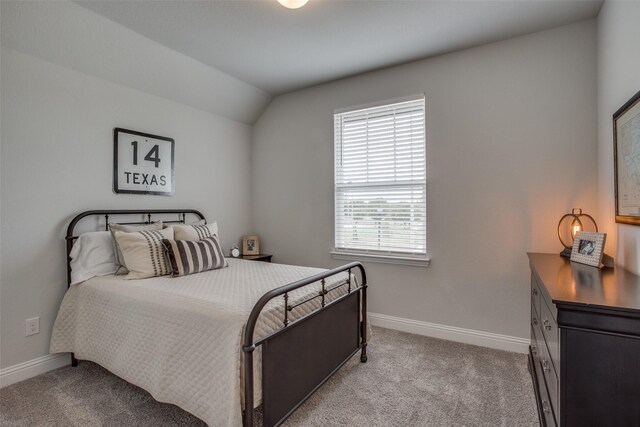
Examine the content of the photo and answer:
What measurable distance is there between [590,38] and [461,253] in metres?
→ 1.87

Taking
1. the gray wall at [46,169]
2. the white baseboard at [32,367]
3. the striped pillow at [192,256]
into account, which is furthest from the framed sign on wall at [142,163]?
the white baseboard at [32,367]

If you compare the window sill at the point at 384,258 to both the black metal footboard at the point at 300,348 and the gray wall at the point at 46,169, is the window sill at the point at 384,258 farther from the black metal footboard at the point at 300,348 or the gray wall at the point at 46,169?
the gray wall at the point at 46,169

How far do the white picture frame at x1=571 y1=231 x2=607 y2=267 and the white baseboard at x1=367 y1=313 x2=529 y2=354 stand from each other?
1027 mm

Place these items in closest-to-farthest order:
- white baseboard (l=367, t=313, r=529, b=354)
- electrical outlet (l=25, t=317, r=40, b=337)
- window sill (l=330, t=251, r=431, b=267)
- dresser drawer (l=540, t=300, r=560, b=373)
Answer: dresser drawer (l=540, t=300, r=560, b=373) → electrical outlet (l=25, t=317, r=40, b=337) → white baseboard (l=367, t=313, r=529, b=354) → window sill (l=330, t=251, r=431, b=267)

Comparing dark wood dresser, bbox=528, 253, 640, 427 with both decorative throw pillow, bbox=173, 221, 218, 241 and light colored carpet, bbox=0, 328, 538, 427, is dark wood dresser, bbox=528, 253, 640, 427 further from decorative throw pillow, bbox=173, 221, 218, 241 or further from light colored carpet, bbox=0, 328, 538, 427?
decorative throw pillow, bbox=173, 221, 218, 241

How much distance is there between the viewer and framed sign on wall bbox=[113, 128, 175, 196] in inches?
110

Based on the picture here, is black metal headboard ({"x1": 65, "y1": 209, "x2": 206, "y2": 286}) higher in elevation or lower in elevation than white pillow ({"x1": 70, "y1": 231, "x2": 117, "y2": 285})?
higher

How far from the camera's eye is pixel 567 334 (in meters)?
1.13

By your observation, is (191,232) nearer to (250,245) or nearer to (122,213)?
(122,213)

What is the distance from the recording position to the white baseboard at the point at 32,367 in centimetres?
218

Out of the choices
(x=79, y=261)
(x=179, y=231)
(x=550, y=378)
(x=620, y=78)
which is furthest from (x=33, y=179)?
(x=620, y=78)

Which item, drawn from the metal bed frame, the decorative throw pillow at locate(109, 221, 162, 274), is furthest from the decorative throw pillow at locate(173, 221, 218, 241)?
the metal bed frame

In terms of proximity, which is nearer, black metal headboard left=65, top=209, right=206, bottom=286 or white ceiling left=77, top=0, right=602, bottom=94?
white ceiling left=77, top=0, right=602, bottom=94

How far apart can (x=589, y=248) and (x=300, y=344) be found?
176 cm
